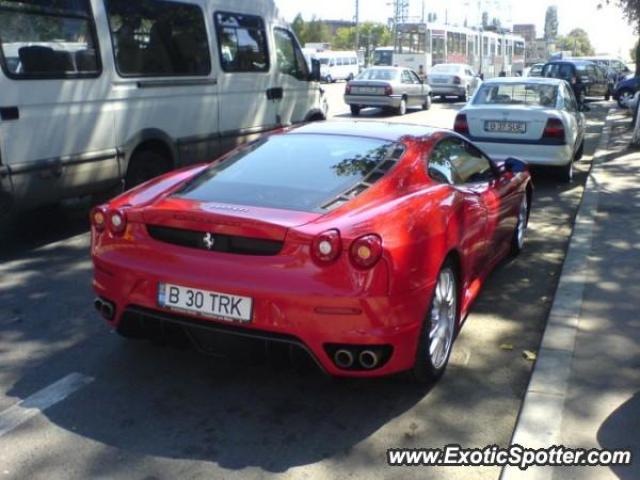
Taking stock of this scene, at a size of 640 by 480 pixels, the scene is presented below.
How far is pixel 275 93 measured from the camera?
396 inches

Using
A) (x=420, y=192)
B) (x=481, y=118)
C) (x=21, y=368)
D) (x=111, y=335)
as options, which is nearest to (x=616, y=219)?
(x=481, y=118)

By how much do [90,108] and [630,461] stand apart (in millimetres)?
5669

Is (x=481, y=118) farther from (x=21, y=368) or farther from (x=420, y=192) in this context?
(x=21, y=368)

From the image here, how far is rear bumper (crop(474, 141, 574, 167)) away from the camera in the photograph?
977cm

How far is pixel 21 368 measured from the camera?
4168 millimetres

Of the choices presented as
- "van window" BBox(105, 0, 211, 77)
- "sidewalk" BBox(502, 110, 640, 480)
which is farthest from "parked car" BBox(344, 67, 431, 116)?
"sidewalk" BBox(502, 110, 640, 480)

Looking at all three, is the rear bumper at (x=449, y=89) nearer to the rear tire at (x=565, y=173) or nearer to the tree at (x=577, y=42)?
the rear tire at (x=565, y=173)

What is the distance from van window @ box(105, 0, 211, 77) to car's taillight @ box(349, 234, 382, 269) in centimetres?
484

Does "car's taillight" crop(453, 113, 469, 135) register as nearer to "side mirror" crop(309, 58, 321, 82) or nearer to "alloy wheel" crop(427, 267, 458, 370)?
"side mirror" crop(309, 58, 321, 82)

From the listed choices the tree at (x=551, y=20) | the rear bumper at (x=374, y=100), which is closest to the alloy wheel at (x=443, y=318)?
the rear bumper at (x=374, y=100)

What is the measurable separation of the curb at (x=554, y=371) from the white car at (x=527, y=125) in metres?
3.19

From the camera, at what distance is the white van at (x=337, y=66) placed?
168ft

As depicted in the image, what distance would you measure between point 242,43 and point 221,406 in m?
6.63

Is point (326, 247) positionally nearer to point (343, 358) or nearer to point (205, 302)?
point (343, 358)
